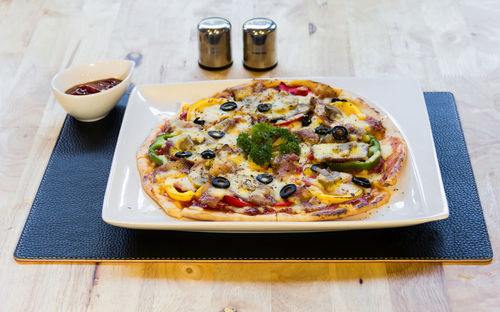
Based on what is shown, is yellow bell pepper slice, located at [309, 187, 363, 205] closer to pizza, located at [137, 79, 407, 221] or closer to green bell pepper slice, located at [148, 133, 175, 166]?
pizza, located at [137, 79, 407, 221]

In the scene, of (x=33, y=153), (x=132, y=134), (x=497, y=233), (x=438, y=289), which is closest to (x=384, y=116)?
(x=497, y=233)

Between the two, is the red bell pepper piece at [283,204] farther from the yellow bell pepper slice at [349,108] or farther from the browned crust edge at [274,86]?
the browned crust edge at [274,86]

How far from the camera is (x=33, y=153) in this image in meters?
3.94

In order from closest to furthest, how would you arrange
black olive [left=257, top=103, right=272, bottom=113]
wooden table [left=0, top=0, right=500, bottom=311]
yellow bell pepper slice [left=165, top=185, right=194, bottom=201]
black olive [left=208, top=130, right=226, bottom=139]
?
wooden table [left=0, top=0, right=500, bottom=311] → yellow bell pepper slice [left=165, top=185, right=194, bottom=201] → black olive [left=208, top=130, right=226, bottom=139] → black olive [left=257, top=103, right=272, bottom=113]

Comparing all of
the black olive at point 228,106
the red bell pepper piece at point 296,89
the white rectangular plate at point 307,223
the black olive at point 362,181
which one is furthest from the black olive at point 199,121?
the black olive at point 362,181

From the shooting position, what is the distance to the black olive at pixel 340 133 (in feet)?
11.3

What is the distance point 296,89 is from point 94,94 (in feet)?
4.44

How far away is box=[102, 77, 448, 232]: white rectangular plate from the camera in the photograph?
284 centimetres

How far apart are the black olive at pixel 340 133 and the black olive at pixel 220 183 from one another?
29.0 inches

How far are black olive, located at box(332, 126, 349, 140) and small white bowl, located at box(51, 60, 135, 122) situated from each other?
1.53m

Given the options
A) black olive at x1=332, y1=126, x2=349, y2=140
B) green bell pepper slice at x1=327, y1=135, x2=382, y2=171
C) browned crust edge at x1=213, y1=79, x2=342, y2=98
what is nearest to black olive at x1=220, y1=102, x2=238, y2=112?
browned crust edge at x1=213, y1=79, x2=342, y2=98

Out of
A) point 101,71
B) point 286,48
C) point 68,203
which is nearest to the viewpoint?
point 68,203

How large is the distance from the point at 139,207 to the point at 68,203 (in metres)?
0.53

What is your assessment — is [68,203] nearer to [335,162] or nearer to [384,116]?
[335,162]
